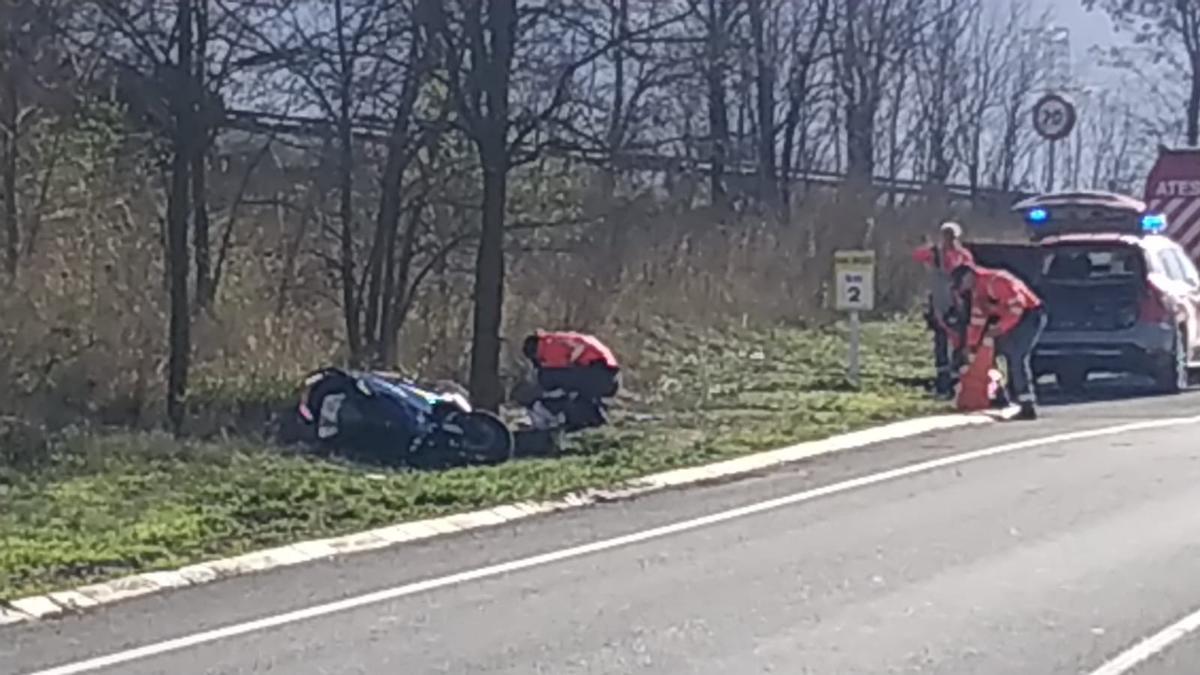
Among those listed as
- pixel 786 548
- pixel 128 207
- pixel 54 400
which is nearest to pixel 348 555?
pixel 786 548

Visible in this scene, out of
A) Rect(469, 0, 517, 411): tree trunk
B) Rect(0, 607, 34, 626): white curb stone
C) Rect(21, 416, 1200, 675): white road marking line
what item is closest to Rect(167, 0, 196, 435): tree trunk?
Rect(469, 0, 517, 411): tree trunk

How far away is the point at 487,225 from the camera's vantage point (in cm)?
2247

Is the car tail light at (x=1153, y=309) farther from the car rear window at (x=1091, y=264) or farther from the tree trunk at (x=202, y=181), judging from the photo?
the tree trunk at (x=202, y=181)

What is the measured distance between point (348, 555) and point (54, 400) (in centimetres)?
718

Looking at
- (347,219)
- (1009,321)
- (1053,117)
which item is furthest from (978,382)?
(1053,117)

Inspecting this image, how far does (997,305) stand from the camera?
A: 2253 centimetres

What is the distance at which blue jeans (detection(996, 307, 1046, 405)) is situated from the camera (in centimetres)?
2220

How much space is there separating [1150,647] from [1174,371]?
51.0 feet

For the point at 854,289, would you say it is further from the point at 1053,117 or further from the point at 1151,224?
the point at 1053,117

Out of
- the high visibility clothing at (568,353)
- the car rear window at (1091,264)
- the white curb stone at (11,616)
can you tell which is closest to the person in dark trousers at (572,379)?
the high visibility clothing at (568,353)

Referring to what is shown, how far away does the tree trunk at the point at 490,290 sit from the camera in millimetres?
22062

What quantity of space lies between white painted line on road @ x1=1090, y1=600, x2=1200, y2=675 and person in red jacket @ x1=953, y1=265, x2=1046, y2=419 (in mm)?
11009

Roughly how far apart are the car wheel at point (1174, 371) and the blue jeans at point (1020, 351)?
11.0 feet

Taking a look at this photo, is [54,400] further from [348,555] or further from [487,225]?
[348,555]
